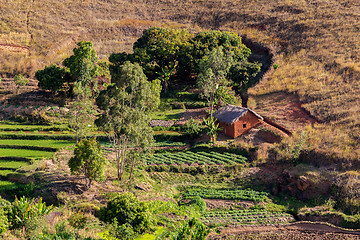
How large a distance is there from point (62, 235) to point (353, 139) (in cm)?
2926

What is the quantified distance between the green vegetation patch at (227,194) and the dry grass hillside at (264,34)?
8.60 metres

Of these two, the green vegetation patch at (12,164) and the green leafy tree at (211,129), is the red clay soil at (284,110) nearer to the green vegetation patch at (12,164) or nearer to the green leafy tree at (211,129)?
the green leafy tree at (211,129)

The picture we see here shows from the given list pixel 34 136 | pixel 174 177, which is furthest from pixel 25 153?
pixel 174 177

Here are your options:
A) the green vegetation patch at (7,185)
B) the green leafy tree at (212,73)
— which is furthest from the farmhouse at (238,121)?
the green vegetation patch at (7,185)

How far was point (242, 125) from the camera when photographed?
157 ft

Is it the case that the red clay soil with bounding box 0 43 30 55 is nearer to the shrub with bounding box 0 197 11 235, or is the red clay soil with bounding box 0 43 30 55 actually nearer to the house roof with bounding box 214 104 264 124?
the house roof with bounding box 214 104 264 124

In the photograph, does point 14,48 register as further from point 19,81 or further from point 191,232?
point 191,232

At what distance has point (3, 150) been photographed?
144 feet

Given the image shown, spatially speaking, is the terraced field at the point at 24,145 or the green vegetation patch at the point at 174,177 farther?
the green vegetation patch at the point at 174,177

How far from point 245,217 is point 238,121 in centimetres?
1458

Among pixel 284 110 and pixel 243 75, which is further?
pixel 243 75

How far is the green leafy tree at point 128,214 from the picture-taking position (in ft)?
93.8

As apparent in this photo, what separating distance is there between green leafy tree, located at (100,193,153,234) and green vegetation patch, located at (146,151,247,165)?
13.9m

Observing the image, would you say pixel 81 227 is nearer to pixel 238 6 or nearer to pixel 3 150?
pixel 3 150
